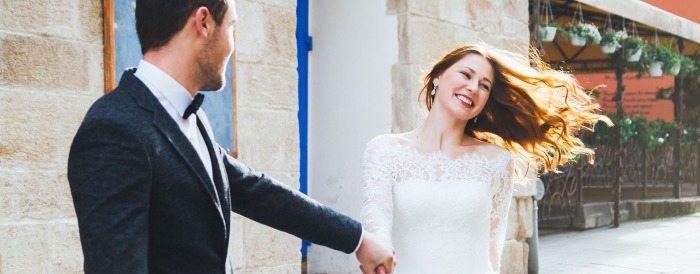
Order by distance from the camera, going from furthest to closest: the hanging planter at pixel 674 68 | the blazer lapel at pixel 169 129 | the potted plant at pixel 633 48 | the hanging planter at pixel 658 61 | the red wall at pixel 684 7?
the red wall at pixel 684 7 → the hanging planter at pixel 674 68 → the hanging planter at pixel 658 61 → the potted plant at pixel 633 48 → the blazer lapel at pixel 169 129

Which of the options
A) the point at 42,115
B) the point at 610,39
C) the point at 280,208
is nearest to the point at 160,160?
the point at 280,208

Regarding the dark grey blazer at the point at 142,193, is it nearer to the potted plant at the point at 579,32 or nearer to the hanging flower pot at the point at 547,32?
the hanging flower pot at the point at 547,32

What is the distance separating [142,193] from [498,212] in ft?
6.89

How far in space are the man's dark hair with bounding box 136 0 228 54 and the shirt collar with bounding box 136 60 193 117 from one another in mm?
48

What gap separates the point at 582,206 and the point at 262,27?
23.7 feet

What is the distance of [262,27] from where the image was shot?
4.79 meters

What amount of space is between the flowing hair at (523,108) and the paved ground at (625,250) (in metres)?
3.67

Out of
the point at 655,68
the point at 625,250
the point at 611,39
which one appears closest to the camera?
the point at 625,250

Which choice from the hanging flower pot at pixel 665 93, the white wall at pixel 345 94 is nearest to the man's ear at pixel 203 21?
the white wall at pixel 345 94

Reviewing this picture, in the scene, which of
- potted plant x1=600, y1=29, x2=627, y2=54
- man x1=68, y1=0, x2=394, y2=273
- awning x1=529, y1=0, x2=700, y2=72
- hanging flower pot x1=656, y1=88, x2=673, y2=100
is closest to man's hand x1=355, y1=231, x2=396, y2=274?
man x1=68, y1=0, x2=394, y2=273

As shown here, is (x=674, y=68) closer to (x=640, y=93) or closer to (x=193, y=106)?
(x=640, y=93)

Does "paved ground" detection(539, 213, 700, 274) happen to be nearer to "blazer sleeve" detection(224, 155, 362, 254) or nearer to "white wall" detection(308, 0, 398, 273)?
"white wall" detection(308, 0, 398, 273)

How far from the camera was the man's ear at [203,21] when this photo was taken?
1.84 m

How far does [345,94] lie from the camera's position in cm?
584
